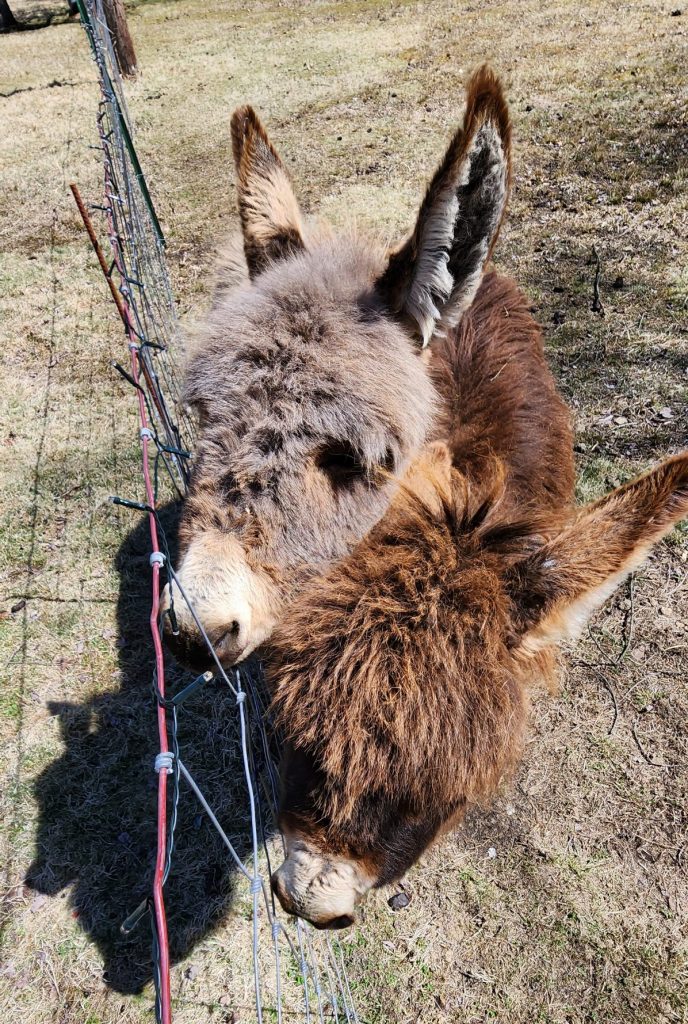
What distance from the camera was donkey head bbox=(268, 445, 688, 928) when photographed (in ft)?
5.57

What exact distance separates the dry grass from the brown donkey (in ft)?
4.91

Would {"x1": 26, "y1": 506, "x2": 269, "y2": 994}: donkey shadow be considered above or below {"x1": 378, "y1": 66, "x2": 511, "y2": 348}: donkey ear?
below

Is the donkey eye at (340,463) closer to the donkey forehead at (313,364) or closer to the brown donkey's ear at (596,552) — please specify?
the donkey forehead at (313,364)

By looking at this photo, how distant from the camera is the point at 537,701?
3.70m

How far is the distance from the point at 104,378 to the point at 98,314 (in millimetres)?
1428

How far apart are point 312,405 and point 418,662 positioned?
2.89 feet

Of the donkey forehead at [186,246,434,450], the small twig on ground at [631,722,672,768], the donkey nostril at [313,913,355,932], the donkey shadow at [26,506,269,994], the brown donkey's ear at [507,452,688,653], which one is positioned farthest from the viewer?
the small twig on ground at [631,722,672,768]

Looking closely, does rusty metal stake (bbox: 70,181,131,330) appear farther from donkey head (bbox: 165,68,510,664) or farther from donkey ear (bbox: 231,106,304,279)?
donkey head (bbox: 165,68,510,664)

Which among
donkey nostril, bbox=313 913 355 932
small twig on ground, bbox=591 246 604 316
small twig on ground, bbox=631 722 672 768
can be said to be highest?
small twig on ground, bbox=591 246 604 316

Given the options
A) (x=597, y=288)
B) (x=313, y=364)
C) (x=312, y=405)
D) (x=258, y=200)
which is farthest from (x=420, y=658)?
(x=597, y=288)

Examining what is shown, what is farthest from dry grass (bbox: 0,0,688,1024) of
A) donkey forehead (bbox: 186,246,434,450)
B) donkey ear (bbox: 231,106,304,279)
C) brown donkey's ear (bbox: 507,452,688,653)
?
brown donkey's ear (bbox: 507,452,688,653)

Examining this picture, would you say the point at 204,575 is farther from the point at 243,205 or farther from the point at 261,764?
the point at 261,764

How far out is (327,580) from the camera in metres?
1.88

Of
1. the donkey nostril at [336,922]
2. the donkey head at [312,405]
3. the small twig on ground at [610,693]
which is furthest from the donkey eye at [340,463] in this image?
the small twig on ground at [610,693]
